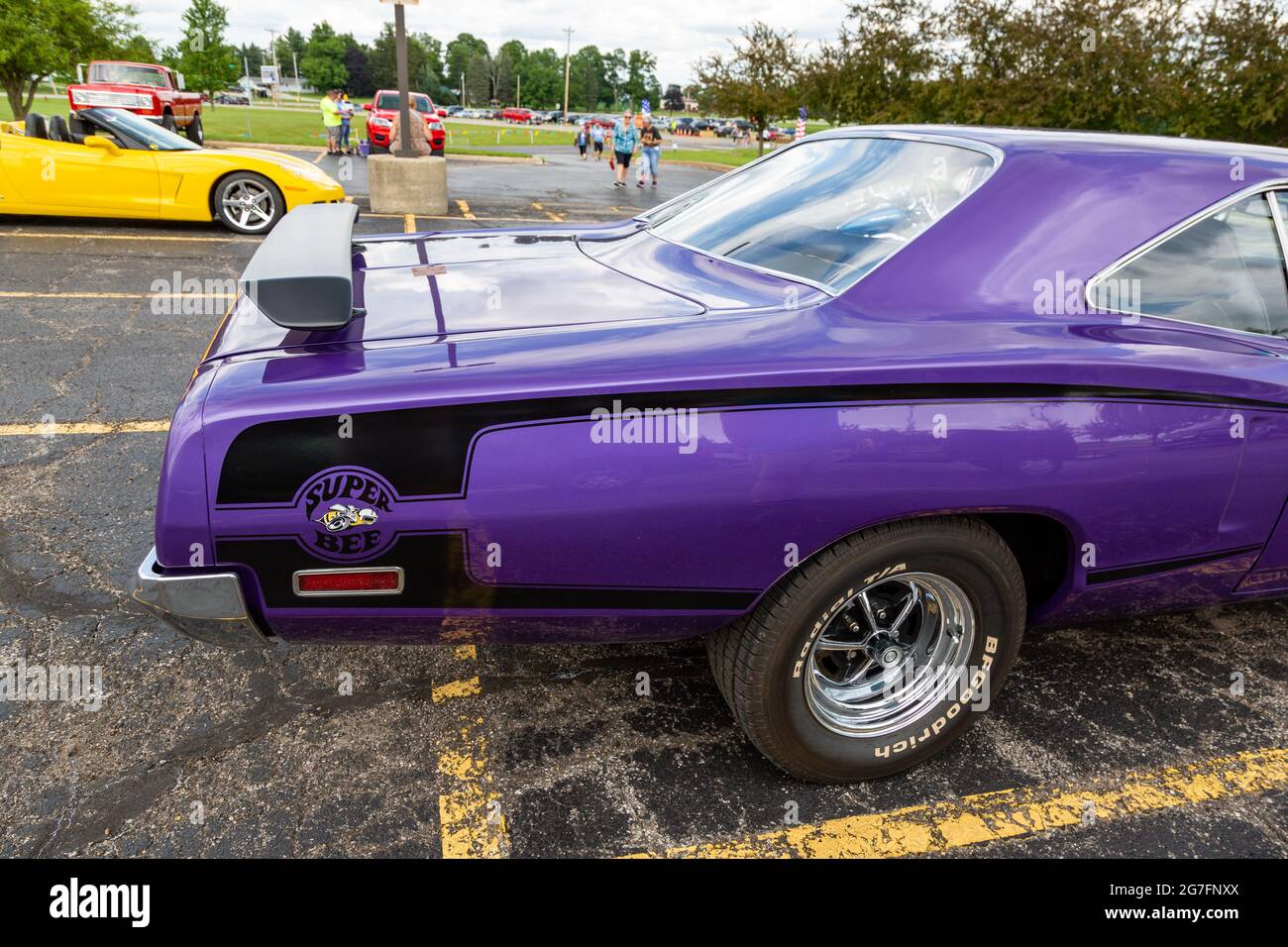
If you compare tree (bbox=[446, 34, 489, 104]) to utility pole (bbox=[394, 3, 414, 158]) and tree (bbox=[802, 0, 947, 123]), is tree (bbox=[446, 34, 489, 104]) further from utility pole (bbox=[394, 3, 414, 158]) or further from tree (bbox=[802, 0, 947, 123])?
utility pole (bbox=[394, 3, 414, 158])

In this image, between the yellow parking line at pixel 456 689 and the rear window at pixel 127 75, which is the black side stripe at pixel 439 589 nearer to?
the yellow parking line at pixel 456 689

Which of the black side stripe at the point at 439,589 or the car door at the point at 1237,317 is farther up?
the car door at the point at 1237,317

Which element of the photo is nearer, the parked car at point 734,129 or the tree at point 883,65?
the tree at point 883,65

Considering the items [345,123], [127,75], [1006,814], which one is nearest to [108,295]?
[1006,814]

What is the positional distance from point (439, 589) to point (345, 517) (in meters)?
0.24

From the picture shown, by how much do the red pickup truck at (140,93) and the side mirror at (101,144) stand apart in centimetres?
1030

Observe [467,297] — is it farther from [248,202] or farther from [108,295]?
[248,202]

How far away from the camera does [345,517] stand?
1.64 meters

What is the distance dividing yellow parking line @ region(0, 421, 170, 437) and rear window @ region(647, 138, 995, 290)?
2.73 metres

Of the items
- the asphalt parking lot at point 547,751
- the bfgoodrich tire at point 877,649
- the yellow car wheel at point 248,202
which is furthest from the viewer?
the yellow car wheel at point 248,202

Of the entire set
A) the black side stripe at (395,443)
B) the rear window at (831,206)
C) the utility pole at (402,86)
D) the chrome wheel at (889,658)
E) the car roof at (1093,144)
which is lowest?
the chrome wheel at (889,658)

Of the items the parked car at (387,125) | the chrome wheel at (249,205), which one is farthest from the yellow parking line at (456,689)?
the parked car at (387,125)

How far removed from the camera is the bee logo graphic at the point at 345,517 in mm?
1643
